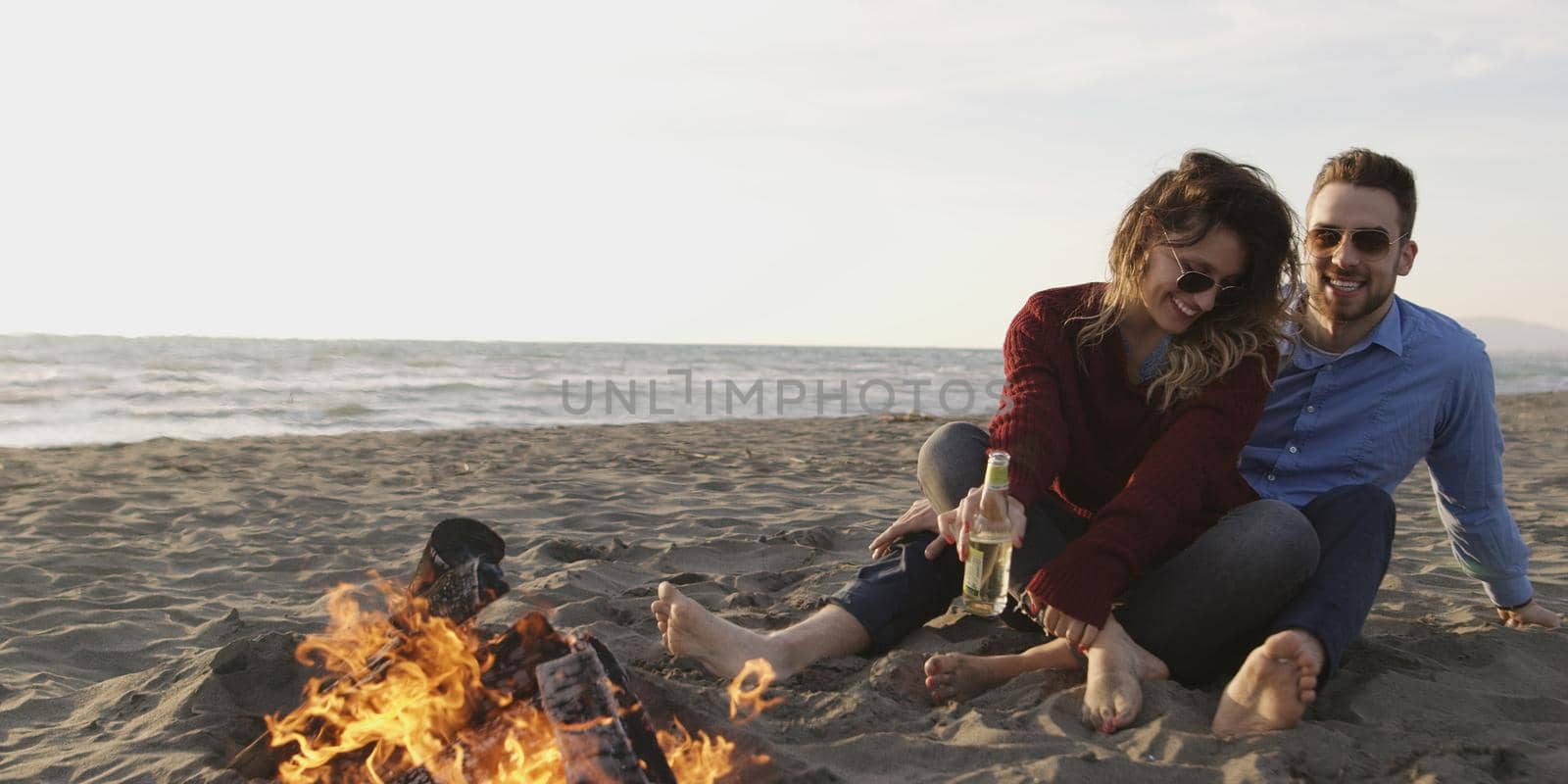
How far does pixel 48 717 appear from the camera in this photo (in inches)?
112

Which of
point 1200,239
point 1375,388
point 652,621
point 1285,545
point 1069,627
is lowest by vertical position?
point 652,621

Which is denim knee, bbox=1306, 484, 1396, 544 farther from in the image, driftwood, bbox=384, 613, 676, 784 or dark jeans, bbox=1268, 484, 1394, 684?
driftwood, bbox=384, 613, 676, 784

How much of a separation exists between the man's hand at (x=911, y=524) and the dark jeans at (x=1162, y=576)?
3 cm

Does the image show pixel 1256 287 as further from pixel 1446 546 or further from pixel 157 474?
pixel 157 474

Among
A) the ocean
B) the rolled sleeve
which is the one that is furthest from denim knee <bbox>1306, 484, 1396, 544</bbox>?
the ocean

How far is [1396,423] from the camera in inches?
121

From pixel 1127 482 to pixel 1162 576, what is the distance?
282 mm

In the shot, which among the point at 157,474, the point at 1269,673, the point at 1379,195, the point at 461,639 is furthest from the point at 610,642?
the point at 157,474

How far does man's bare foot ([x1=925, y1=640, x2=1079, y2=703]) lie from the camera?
9.36 ft

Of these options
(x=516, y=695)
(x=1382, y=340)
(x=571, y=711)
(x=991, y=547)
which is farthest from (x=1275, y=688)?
(x=516, y=695)

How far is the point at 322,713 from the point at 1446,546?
16.9ft

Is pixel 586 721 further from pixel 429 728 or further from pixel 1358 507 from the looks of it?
pixel 1358 507

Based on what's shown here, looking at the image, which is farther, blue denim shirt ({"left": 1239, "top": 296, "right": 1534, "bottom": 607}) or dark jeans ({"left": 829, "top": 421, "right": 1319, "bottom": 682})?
blue denim shirt ({"left": 1239, "top": 296, "right": 1534, "bottom": 607})

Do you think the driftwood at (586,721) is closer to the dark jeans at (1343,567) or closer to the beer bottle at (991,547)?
the beer bottle at (991,547)
